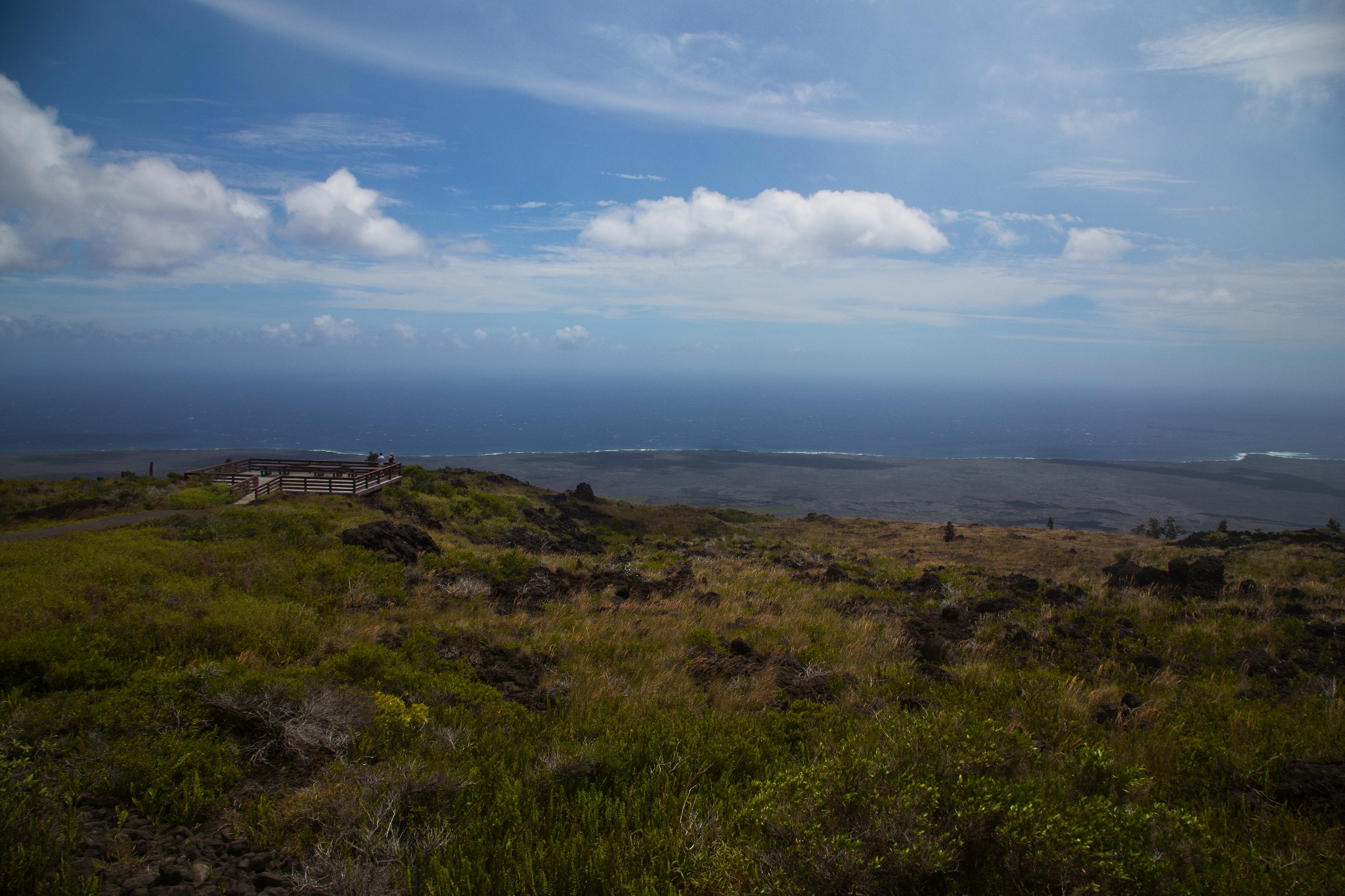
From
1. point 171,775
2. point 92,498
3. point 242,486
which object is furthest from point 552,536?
point 171,775

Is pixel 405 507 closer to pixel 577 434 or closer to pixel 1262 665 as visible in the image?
pixel 1262 665

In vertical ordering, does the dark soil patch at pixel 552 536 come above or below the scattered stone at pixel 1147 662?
below

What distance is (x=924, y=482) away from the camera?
8744 centimetres

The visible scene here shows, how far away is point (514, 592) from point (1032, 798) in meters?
10.7

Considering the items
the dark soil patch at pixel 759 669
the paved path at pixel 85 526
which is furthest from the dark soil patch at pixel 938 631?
the paved path at pixel 85 526

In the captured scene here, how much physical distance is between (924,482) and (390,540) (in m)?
85.4

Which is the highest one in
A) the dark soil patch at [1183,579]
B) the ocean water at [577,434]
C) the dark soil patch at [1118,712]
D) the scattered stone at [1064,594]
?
the ocean water at [577,434]

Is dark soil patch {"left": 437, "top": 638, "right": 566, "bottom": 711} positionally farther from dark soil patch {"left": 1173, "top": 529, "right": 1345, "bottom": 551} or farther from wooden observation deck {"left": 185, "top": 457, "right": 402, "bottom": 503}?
dark soil patch {"left": 1173, "top": 529, "right": 1345, "bottom": 551}

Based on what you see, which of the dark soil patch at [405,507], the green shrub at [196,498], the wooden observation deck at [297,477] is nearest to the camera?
the green shrub at [196,498]

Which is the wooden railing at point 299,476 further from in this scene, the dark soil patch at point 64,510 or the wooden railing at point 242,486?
the dark soil patch at point 64,510

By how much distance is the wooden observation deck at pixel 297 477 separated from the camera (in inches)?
902

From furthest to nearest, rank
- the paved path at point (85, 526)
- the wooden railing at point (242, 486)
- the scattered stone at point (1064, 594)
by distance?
1. the wooden railing at point (242, 486)
2. the paved path at point (85, 526)
3. the scattered stone at point (1064, 594)

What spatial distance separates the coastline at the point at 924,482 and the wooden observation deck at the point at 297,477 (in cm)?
4202

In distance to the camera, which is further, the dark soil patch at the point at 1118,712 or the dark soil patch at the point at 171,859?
the dark soil patch at the point at 1118,712
